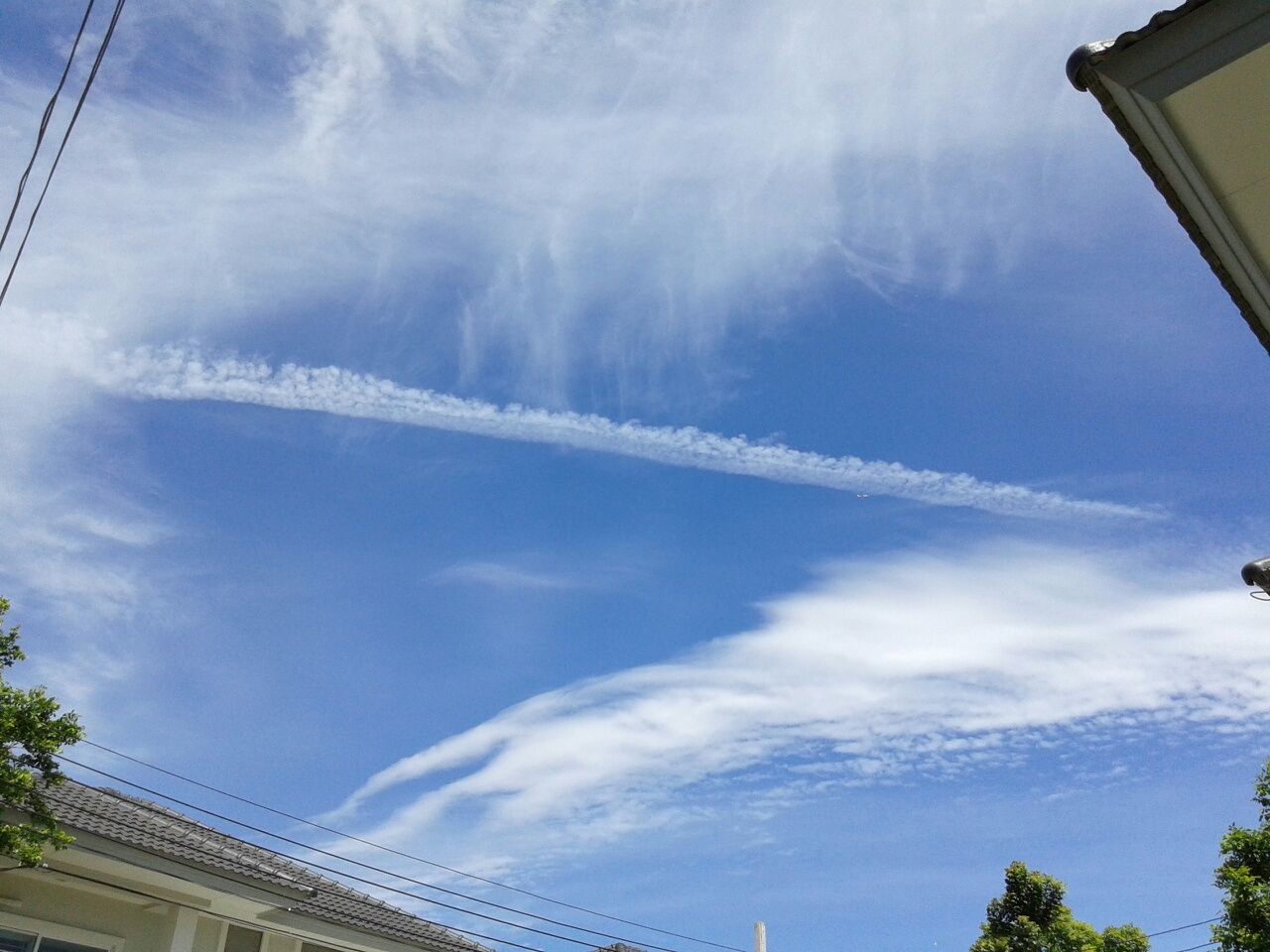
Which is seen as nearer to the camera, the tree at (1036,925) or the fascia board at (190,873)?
the fascia board at (190,873)

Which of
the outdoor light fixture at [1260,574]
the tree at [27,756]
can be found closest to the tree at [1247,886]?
the outdoor light fixture at [1260,574]

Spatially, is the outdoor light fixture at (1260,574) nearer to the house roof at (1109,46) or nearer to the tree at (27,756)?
the house roof at (1109,46)

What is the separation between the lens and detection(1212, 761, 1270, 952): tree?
15898 millimetres

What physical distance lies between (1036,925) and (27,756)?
2028cm

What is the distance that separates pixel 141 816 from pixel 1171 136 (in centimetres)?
1646

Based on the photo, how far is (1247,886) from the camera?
1620 centimetres

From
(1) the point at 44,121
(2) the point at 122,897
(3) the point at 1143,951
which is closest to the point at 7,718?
(2) the point at 122,897

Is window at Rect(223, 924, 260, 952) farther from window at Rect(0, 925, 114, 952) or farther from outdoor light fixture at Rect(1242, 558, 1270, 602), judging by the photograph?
outdoor light fixture at Rect(1242, 558, 1270, 602)

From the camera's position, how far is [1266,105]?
5152mm

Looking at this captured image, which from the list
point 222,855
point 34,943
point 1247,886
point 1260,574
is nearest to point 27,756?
point 34,943

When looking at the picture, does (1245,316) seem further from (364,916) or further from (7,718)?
(364,916)

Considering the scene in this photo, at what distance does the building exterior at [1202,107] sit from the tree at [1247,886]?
13113 millimetres

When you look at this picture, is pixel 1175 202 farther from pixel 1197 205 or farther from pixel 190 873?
pixel 190 873

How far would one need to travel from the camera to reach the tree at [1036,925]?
21391mm
